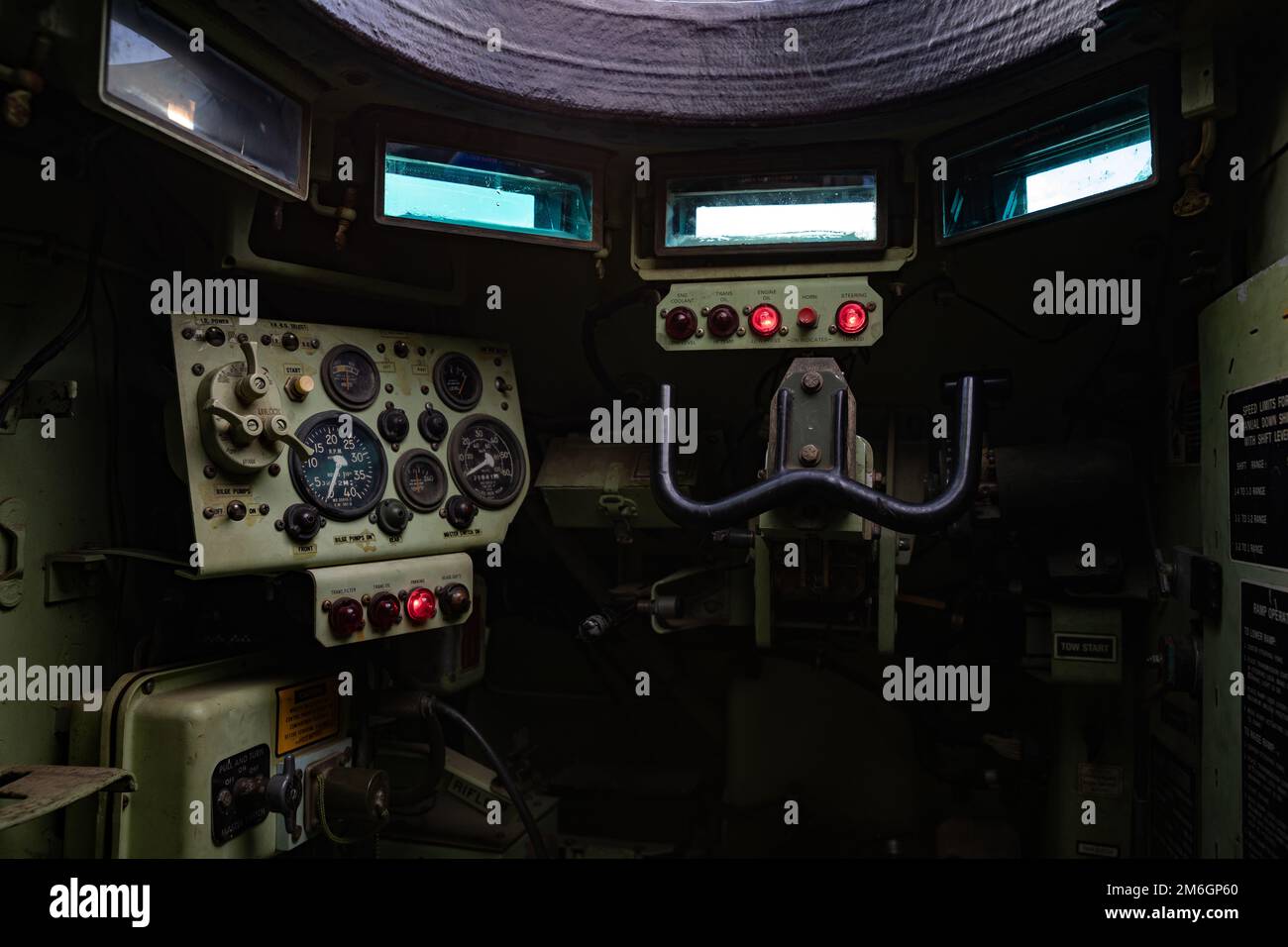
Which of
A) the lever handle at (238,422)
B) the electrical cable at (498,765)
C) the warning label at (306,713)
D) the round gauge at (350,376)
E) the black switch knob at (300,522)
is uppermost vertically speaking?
the round gauge at (350,376)

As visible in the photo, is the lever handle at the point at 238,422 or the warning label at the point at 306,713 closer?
the lever handle at the point at 238,422

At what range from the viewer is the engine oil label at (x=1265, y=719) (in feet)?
4.76

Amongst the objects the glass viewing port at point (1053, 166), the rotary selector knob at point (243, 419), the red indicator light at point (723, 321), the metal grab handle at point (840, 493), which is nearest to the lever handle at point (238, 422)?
the rotary selector knob at point (243, 419)

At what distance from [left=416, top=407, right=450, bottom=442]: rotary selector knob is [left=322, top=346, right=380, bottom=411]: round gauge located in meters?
0.15

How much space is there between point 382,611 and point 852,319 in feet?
4.80

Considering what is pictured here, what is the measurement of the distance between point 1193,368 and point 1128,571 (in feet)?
1.86

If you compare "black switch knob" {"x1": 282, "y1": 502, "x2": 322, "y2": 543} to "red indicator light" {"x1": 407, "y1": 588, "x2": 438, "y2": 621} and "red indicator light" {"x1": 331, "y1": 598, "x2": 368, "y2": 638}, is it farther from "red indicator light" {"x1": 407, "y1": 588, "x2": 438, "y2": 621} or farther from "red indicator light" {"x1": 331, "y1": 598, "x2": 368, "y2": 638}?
"red indicator light" {"x1": 407, "y1": 588, "x2": 438, "y2": 621}

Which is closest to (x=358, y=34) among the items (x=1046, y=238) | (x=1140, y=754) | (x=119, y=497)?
(x=119, y=497)

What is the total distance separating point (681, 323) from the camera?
2336mm

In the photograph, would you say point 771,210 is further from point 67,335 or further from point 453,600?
point 67,335

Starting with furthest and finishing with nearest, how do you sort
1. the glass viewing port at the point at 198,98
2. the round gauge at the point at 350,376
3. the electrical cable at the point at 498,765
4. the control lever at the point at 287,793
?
1. the electrical cable at the point at 498,765
2. the round gauge at the point at 350,376
3. the control lever at the point at 287,793
4. the glass viewing port at the point at 198,98

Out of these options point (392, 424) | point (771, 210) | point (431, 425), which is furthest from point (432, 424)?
point (771, 210)

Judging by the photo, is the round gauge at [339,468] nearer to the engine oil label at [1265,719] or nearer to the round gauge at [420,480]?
the round gauge at [420,480]

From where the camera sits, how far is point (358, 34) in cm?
187
